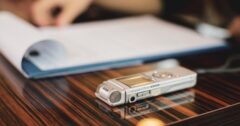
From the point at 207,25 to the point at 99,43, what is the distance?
301 millimetres

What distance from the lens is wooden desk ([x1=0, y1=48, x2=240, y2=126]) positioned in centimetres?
44

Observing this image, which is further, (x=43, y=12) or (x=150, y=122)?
(x=43, y=12)

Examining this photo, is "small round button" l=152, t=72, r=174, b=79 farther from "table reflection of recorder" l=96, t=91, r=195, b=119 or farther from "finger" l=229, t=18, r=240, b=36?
"finger" l=229, t=18, r=240, b=36

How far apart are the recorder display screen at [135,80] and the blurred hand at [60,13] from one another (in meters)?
0.42

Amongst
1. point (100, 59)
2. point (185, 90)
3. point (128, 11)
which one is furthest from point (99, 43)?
point (128, 11)

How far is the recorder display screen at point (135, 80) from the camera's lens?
0.47 m

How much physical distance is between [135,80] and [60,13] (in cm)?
50

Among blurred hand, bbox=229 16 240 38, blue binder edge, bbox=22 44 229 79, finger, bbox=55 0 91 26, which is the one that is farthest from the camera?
finger, bbox=55 0 91 26

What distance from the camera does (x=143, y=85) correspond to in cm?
47

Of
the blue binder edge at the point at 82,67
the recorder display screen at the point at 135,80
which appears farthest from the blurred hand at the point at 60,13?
the recorder display screen at the point at 135,80

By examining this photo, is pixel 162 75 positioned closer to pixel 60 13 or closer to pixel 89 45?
pixel 89 45

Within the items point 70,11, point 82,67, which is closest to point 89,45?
point 82,67

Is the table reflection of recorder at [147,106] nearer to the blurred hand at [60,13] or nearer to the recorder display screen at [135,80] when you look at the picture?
the recorder display screen at [135,80]

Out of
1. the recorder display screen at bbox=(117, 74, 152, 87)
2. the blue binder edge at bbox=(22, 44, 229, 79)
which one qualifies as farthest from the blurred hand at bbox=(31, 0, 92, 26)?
the recorder display screen at bbox=(117, 74, 152, 87)
